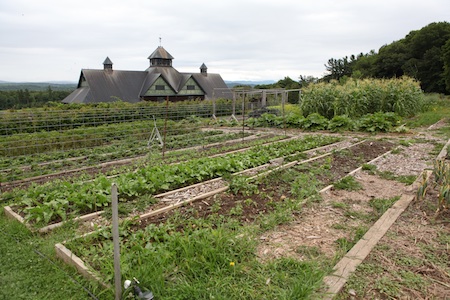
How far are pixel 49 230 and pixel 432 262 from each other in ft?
13.1

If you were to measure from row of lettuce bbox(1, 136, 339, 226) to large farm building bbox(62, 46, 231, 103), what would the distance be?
2454 centimetres

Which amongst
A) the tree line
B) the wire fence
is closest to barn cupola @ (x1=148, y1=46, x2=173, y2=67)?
the tree line

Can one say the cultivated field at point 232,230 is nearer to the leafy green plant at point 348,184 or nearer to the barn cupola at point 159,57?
the leafy green plant at point 348,184

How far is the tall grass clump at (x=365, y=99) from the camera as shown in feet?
45.8

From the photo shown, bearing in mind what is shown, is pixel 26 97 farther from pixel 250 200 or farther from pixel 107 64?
pixel 250 200

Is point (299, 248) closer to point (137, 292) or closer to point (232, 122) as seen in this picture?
point (137, 292)

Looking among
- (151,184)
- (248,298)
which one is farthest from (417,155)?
(248,298)

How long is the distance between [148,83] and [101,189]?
1329 inches

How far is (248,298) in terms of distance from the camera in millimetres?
2369

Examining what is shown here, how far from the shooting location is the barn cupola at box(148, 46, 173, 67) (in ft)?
127

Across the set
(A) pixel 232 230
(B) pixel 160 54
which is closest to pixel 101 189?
(A) pixel 232 230

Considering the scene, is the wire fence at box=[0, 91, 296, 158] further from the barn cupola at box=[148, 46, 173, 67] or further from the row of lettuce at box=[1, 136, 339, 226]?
the barn cupola at box=[148, 46, 173, 67]

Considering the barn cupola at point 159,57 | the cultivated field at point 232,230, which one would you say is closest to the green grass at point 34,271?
the cultivated field at point 232,230

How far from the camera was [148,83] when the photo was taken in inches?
1428
